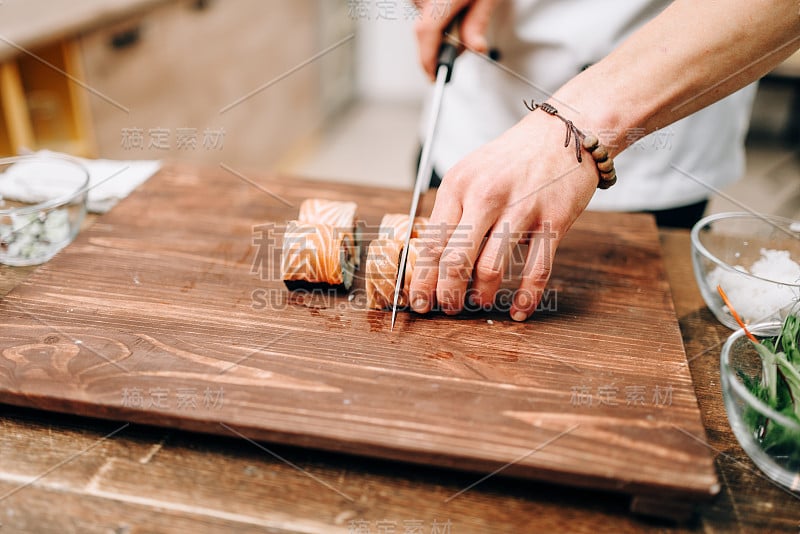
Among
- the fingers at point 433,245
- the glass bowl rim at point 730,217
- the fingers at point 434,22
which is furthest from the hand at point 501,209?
the fingers at point 434,22

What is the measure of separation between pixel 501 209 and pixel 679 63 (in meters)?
0.37

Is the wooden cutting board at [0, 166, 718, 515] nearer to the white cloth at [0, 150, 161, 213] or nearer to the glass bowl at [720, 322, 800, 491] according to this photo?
the glass bowl at [720, 322, 800, 491]

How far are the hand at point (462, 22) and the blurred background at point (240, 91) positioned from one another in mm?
175

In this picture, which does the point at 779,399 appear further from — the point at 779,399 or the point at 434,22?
the point at 434,22

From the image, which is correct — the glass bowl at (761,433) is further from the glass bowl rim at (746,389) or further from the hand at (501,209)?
the hand at (501,209)

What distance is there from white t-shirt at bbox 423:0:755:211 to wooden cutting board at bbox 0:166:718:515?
0.25 meters

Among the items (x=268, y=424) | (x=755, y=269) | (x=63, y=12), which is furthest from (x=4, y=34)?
(x=755, y=269)

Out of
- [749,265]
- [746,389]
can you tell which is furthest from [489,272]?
[749,265]

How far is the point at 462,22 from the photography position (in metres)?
1.33

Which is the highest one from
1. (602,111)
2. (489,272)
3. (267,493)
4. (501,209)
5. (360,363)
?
(602,111)

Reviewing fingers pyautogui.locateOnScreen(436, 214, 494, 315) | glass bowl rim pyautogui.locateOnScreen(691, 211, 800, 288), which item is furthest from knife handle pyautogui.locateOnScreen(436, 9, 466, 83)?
glass bowl rim pyautogui.locateOnScreen(691, 211, 800, 288)

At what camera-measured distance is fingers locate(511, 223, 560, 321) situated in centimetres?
104

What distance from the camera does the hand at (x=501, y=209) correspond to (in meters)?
1.01

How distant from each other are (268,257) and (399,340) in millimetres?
372
